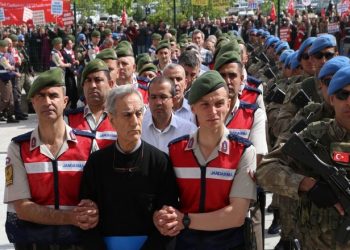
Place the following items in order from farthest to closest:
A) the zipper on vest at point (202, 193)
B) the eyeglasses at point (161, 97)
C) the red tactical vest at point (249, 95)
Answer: the red tactical vest at point (249, 95) < the eyeglasses at point (161, 97) < the zipper on vest at point (202, 193)

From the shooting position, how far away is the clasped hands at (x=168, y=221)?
11.4 feet

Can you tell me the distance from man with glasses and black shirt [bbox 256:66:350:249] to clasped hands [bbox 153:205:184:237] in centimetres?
51

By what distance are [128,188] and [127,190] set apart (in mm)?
13

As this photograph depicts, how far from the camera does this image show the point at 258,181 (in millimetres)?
3584

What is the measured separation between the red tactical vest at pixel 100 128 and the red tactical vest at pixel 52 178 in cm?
40

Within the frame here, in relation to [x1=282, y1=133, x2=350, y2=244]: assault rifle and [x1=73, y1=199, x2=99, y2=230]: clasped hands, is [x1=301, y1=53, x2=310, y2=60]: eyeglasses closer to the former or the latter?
[x1=282, y1=133, x2=350, y2=244]: assault rifle

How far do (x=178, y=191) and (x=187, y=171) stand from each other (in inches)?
5.0

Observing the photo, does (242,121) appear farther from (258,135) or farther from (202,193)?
(202,193)

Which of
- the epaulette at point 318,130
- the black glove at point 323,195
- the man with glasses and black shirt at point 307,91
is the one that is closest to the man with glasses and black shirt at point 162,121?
the man with glasses and black shirt at point 307,91

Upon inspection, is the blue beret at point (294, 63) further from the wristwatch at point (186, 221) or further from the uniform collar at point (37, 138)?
the wristwatch at point (186, 221)

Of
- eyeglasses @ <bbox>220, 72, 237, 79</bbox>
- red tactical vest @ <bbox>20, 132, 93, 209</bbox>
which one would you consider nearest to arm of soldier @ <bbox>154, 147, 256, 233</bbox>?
red tactical vest @ <bbox>20, 132, 93, 209</bbox>

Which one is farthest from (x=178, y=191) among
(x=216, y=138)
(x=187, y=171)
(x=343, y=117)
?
(x=343, y=117)

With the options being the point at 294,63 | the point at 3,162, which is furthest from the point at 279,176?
the point at 3,162

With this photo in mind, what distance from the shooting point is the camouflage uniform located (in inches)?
135
